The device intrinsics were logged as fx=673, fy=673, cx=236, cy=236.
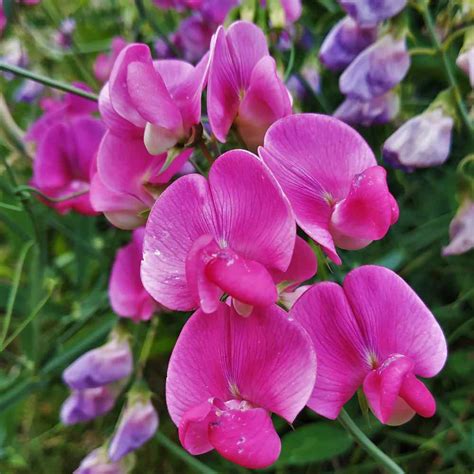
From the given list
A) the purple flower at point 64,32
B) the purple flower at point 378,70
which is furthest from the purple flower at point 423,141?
the purple flower at point 64,32

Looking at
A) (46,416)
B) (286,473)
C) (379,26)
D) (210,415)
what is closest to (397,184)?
(379,26)

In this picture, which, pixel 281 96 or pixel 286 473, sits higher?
pixel 281 96

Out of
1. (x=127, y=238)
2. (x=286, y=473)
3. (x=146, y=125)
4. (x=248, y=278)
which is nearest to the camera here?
(x=248, y=278)

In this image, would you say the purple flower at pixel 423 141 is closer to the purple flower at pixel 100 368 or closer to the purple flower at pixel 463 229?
the purple flower at pixel 463 229

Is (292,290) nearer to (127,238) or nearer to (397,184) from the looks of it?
(397,184)

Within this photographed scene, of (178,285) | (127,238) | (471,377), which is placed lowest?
(471,377)

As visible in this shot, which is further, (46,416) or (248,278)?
(46,416)

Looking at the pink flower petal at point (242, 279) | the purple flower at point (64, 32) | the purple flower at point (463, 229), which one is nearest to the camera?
the pink flower petal at point (242, 279)

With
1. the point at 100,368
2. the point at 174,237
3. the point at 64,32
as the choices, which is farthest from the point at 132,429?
the point at 64,32
